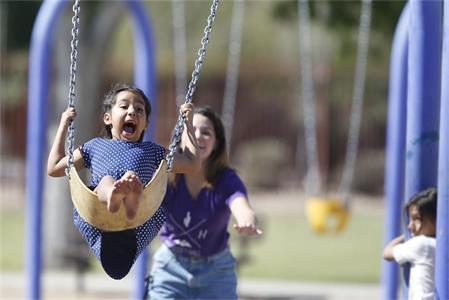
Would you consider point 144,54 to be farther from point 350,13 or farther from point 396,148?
point 350,13

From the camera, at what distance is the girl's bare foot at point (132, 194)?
12.5 feet

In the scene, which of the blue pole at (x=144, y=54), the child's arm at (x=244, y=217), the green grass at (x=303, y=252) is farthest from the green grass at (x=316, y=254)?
the child's arm at (x=244, y=217)

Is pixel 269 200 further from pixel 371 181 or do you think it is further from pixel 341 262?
pixel 341 262

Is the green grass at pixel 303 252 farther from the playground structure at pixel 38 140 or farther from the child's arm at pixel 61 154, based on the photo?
the child's arm at pixel 61 154

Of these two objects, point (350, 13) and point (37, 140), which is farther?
point (350, 13)

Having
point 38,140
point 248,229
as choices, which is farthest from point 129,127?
point 38,140

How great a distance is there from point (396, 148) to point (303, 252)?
Answer: 25.5ft

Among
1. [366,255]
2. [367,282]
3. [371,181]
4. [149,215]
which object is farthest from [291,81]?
[149,215]

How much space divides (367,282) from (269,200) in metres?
12.2

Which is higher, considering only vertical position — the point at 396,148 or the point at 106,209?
the point at 396,148

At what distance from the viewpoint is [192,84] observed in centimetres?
427

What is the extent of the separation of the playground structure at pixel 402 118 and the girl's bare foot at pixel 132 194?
1.38 metres

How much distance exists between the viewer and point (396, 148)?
282 inches

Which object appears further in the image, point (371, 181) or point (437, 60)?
point (371, 181)
